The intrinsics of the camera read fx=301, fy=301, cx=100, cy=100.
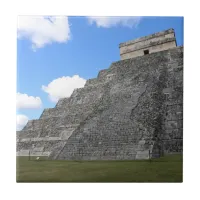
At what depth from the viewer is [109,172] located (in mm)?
8234

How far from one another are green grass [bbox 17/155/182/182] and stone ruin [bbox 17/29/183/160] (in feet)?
2.25

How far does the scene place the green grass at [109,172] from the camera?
25.9ft

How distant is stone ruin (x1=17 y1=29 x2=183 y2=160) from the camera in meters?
10.2

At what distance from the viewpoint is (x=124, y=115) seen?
11.8 metres

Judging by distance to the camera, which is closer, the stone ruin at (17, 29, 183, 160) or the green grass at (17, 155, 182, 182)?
the green grass at (17, 155, 182, 182)

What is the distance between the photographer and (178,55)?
14148mm

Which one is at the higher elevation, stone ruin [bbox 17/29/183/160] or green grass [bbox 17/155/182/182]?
stone ruin [bbox 17/29/183/160]

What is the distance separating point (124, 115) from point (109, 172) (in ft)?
12.7

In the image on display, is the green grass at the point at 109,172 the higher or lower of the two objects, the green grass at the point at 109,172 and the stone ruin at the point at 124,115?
the lower

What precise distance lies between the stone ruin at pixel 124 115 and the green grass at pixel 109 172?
2.25ft

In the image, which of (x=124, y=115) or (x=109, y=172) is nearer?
(x=109, y=172)

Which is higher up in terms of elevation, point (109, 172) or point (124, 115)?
point (124, 115)
